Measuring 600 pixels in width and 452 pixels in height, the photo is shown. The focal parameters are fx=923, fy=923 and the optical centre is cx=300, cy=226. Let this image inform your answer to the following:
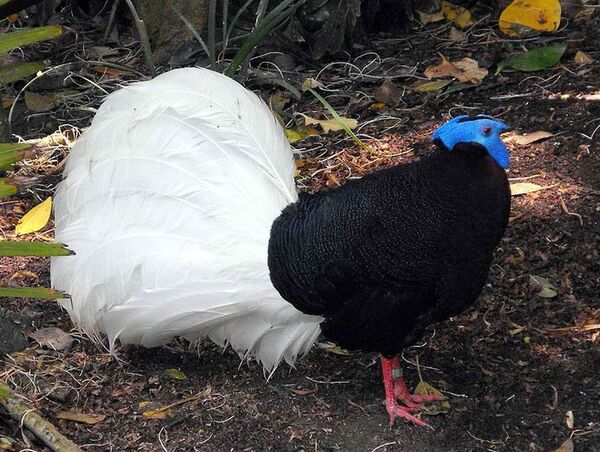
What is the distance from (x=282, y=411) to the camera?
11.8ft

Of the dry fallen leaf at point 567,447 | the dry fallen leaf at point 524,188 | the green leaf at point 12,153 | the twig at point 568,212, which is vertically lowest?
the dry fallen leaf at point 567,447

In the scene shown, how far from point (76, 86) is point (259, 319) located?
2.94m

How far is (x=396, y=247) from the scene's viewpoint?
315cm

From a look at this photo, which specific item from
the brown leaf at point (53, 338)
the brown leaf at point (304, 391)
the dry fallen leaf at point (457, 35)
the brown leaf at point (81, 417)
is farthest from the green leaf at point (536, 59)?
the brown leaf at point (81, 417)

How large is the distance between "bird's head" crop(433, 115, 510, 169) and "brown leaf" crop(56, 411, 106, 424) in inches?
66.3

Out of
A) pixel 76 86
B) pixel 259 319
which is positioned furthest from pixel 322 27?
pixel 259 319

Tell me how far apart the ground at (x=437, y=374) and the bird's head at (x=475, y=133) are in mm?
970

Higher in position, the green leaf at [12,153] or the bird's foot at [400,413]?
the green leaf at [12,153]

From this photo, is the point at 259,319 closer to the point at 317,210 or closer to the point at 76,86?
the point at 317,210

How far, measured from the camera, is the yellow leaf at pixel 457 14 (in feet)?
19.5

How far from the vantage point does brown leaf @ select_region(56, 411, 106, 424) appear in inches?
140

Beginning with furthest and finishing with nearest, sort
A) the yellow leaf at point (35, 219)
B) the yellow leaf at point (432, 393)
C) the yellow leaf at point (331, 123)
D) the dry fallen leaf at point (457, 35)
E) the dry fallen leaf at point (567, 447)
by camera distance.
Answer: the dry fallen leaf at point (457, 35), the yellow leaf at point (331, 123), the yellow leaf at point (35, 219), the yellow leaf at point (432, 393), the dry fallen leaf at point (567, 447)

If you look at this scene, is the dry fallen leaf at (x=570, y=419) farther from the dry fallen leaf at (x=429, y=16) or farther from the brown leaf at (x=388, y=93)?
the dry fallen leaf at (x=429, y=16)

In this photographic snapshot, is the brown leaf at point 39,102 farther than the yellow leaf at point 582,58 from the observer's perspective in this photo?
Yes
